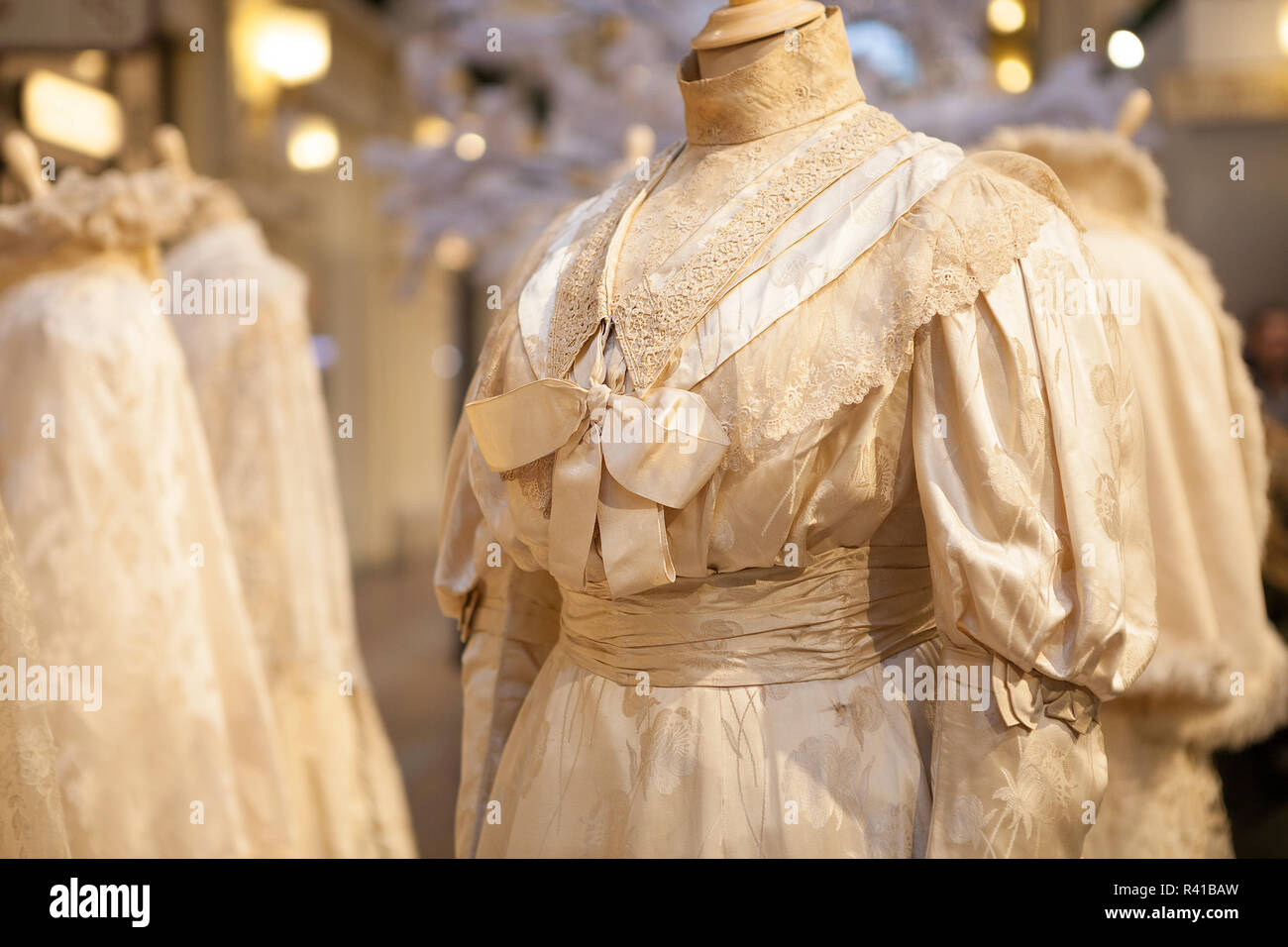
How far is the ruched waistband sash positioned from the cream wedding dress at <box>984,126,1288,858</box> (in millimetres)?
803

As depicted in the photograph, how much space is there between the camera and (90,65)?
2.83 m

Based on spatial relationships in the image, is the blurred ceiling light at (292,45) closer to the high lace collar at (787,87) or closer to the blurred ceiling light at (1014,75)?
the blurred ceiling light at (1014,75)

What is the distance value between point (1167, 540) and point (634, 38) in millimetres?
3255

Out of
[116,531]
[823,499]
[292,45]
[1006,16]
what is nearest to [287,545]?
[116,531]

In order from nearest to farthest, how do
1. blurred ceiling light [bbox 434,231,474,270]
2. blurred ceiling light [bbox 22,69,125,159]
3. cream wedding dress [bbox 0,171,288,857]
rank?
cream wedding dress [bbox 0,171,288,857]
blurred ceiling light [bbox 22,69,125,159]
blurred ceiling light [bbox 434,231,474,270]

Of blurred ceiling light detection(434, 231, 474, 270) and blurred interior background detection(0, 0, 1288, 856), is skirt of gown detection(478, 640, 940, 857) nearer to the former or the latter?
blurred interior background detection(0, 0, 1288, 856)

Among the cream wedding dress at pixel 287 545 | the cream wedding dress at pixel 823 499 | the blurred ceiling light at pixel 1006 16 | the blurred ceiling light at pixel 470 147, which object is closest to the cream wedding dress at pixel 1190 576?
the cream wedding dress at pixel 823 499

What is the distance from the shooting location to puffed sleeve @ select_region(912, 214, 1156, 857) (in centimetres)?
117

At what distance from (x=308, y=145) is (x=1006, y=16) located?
4473mm

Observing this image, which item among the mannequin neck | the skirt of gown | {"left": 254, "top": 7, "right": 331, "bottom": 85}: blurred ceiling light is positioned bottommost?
the skirt of gown

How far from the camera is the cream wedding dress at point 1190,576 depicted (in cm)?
195

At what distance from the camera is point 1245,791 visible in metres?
2.51

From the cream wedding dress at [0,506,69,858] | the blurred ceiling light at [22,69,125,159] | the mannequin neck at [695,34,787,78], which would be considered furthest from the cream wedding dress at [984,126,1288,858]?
the blurred ceiling light at [22,69,125,159]

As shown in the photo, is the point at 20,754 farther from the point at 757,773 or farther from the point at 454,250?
the point at 454,250
